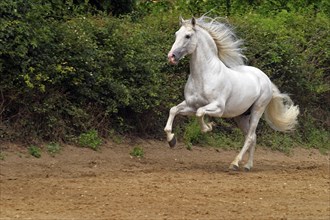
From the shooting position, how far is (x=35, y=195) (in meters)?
11.4

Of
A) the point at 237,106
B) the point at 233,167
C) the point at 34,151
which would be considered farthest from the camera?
the point at 237,106

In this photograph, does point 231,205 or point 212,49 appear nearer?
point 231,205

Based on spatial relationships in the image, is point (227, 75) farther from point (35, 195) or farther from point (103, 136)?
point (35, 195)

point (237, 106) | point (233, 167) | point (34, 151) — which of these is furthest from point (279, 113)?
point (34, 151)

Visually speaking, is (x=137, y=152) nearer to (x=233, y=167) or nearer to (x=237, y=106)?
(x=233, y=167)

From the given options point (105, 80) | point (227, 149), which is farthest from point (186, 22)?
point (227, 149)

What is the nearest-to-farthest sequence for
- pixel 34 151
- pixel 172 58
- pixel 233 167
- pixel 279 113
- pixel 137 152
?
pixel 34 151 < pixel 172 58 < pixel 233 167 < pixel 137 152 < pixel 279 113

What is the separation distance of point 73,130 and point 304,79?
6.67 meters

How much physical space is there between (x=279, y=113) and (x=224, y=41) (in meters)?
2.24

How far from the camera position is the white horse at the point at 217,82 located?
48.8 ft

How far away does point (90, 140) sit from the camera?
15.4 metres

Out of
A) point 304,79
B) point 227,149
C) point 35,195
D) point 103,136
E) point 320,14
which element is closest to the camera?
point 35,195

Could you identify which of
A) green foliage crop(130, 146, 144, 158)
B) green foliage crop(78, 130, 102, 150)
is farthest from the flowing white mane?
green foliage crop(78, 130, 102, 150)

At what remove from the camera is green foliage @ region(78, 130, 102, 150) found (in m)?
15.3
